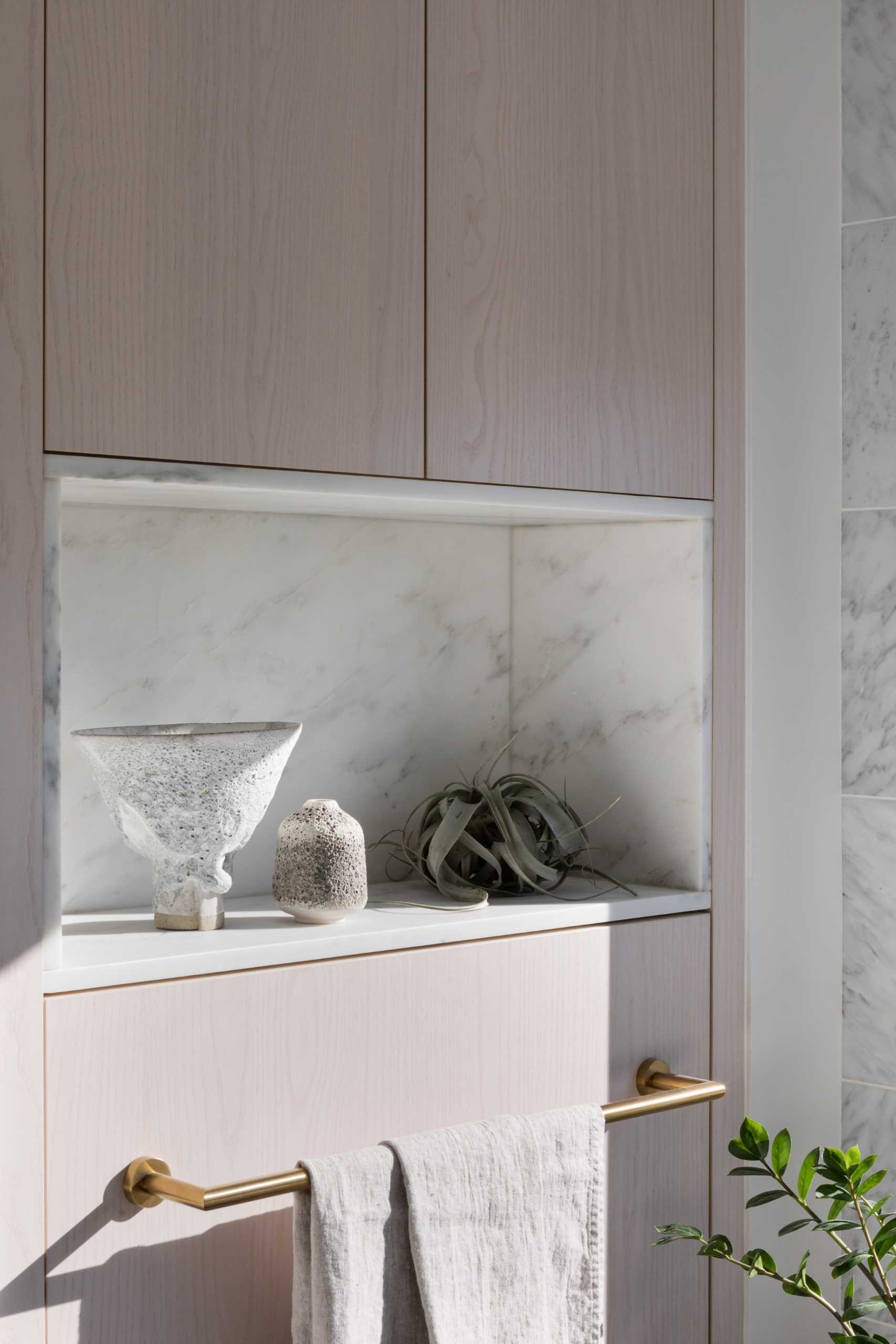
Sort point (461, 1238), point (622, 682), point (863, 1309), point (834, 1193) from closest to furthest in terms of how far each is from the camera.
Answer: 1. point (461, 1238)
2. point (863, 1309)
3. point (834, 1193)
4. point (622, 682)

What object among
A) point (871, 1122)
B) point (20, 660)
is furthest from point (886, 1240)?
point (20, 660)

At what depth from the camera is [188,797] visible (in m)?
1.01

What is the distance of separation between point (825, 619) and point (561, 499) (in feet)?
1.39

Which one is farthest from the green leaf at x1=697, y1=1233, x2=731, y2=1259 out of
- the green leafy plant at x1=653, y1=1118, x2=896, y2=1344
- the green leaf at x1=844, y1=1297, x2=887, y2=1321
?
the green leaf at x1=844, y1=1297, x2=887, y2=1321

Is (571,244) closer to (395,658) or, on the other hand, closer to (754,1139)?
(395,658)

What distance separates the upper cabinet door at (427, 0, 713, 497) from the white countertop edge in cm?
1

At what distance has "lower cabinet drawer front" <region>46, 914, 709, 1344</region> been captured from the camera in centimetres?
90

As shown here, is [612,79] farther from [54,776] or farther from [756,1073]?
[756,1073]

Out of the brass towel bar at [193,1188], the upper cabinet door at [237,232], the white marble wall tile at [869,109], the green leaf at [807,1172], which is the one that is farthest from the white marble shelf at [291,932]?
the white marble wall tile at [869,109]

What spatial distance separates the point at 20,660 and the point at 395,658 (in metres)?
0.55

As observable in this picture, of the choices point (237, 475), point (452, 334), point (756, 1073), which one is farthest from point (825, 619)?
point (237, 475)

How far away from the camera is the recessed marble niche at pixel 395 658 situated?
116 cm

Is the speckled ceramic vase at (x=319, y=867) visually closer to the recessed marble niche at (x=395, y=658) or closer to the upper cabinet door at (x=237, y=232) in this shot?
the recessed marble niche at (x=395, y=658)

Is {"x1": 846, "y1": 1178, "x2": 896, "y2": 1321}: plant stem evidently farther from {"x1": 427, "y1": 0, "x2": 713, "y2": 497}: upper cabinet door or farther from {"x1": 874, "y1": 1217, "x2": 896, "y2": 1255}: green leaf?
{"x1": 427, "y1": 0, "x2": 713, "y2": 497}: upper cabinet door
